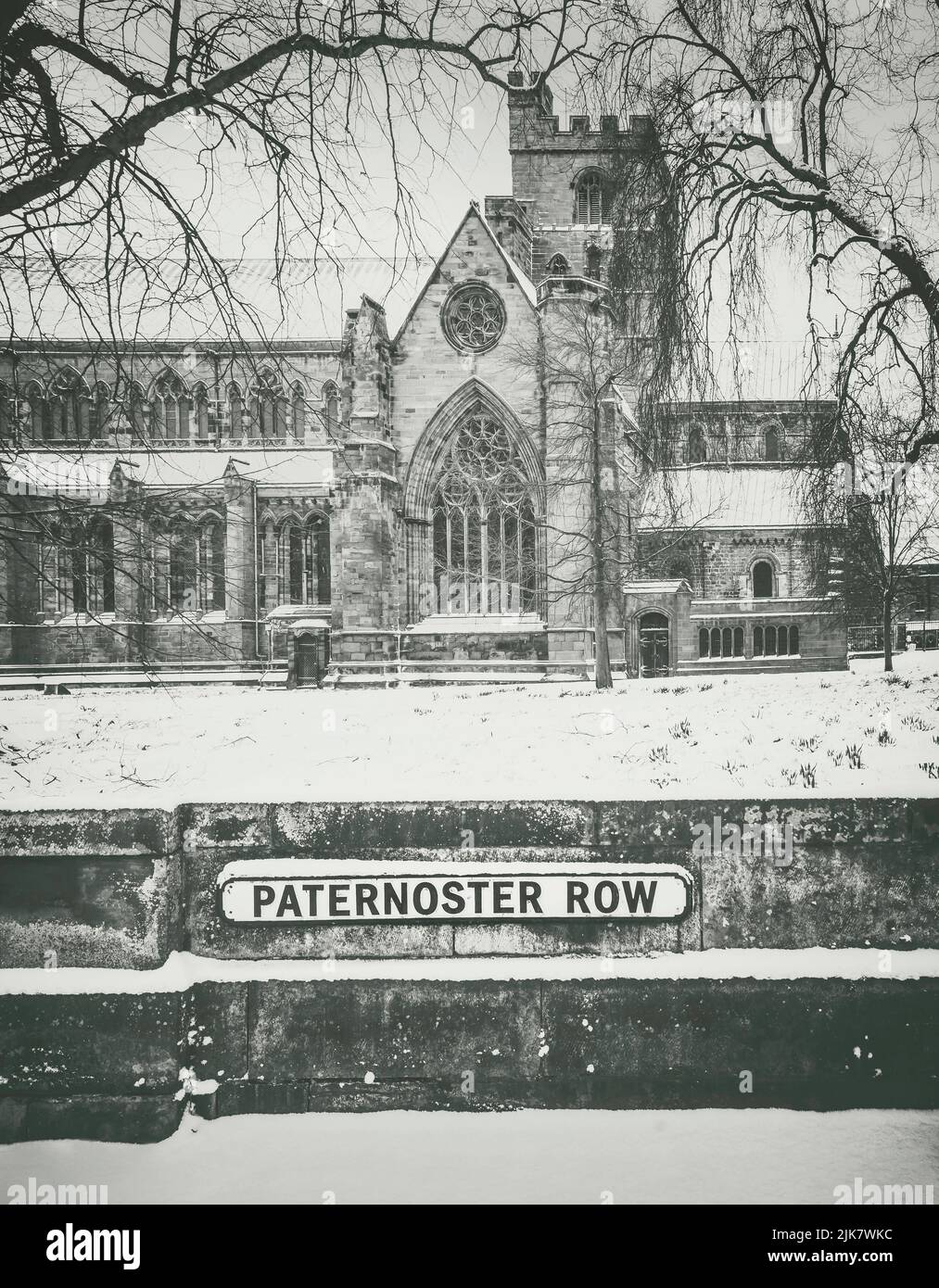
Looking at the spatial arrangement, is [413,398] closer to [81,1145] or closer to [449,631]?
[449,631]

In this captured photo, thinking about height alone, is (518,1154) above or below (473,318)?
below

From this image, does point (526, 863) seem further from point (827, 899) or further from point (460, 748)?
point (827, 899)

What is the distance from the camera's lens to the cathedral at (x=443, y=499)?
400 centimetres

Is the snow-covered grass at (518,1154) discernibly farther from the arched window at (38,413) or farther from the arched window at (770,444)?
the arched window at (770,444)

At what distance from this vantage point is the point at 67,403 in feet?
14.7

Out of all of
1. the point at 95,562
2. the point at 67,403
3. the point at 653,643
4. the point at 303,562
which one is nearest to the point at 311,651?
the point at 303,562

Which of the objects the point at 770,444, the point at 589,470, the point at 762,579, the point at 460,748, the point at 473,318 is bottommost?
the point at 460,748

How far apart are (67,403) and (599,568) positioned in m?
12.4

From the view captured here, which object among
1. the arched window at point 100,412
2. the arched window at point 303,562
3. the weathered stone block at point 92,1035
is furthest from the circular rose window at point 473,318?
the weathered stone block at point 92,1035

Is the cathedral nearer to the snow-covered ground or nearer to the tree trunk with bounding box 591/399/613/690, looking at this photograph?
the tree trunk with bounding box 591/399/613/690

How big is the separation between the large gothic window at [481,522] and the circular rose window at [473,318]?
7.29ft

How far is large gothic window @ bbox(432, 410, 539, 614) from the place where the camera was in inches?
947

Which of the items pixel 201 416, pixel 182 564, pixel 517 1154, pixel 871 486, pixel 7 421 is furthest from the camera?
pixel 201 416

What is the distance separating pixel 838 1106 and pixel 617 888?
4.03ft
